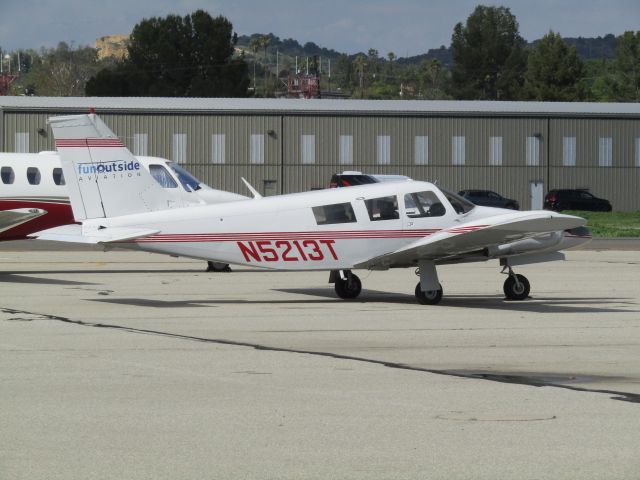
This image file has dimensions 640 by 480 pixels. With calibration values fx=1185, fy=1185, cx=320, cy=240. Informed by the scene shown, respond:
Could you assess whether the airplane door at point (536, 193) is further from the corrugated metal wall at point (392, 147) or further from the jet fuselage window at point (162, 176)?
the jet fuselage window at point (162, 176)

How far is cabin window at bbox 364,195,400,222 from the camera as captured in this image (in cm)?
1741

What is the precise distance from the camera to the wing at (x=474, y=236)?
16.2 meters

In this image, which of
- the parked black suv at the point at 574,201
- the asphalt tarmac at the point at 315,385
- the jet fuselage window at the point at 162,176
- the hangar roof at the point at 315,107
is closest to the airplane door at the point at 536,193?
the parked black suv at the point at 574,201

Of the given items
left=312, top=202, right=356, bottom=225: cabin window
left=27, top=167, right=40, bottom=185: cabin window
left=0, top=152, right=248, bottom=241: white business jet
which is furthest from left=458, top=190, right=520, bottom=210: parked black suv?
left=312, top=202, right=356, bottom=225: cabin window

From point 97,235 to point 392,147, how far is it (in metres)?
45.5

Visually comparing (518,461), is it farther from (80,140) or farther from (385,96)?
(385,96)

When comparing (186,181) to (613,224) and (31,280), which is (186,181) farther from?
(613,224)

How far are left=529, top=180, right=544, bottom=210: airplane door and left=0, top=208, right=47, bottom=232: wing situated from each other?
144 feet

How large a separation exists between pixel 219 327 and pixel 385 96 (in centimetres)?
18093

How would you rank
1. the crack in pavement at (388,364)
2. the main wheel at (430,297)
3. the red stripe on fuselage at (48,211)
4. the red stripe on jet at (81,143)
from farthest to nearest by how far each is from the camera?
the red stripe on fuselage at (48,211)
the red stripe on jet at (81,143)
the main wheel at (430,297)
the crack in pavement at (388,364)

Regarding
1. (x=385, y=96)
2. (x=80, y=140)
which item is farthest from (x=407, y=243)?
(x=385, y=96)

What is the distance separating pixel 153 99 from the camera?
5978 centimetres

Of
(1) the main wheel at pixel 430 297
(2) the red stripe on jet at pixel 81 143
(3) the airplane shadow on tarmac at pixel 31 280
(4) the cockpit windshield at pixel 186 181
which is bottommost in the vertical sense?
(3) the airplane shadow on tarmac at pixel 31 280

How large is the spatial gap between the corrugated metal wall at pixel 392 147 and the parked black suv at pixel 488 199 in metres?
3.00
